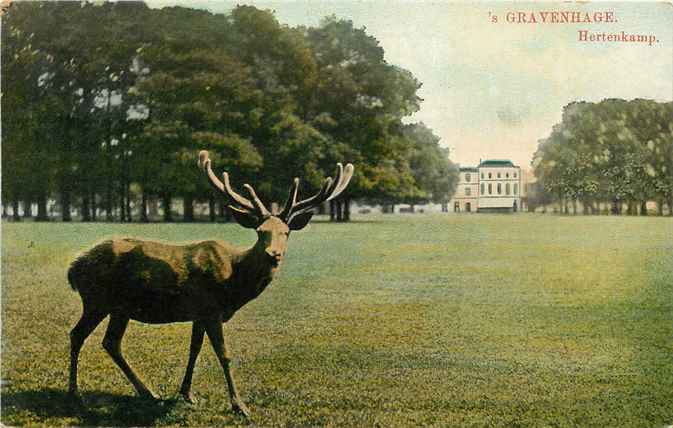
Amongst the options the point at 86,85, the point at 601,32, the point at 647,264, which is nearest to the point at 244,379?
the point at 86,85

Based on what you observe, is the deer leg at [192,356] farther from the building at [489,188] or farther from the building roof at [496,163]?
the building roof at [496,163]

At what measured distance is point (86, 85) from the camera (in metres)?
4.66

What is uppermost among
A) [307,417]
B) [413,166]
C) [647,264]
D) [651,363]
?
[413,166]

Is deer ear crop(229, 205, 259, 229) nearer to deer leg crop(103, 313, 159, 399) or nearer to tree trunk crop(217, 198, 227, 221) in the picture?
tree trunk crop(217, 198, 227, 221)

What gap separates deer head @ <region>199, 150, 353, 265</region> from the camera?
391 centimetres

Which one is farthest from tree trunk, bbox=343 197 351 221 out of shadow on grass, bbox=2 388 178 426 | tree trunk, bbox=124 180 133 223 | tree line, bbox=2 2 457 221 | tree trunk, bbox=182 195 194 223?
shadow on grass, bbox=2 388 178 426

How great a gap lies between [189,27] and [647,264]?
345 cm

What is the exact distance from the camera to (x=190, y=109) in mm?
4605

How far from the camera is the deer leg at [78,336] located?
416cm

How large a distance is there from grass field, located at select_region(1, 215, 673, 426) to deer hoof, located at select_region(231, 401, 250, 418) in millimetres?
64

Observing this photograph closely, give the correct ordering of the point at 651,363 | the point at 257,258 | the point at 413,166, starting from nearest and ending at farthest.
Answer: the point at 257,258, the point at 651,363, the point at 413,166

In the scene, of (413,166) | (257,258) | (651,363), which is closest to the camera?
(257,258)

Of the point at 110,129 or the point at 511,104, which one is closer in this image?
the point at 511,104

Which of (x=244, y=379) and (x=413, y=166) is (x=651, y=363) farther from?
(x=244, y=379)
